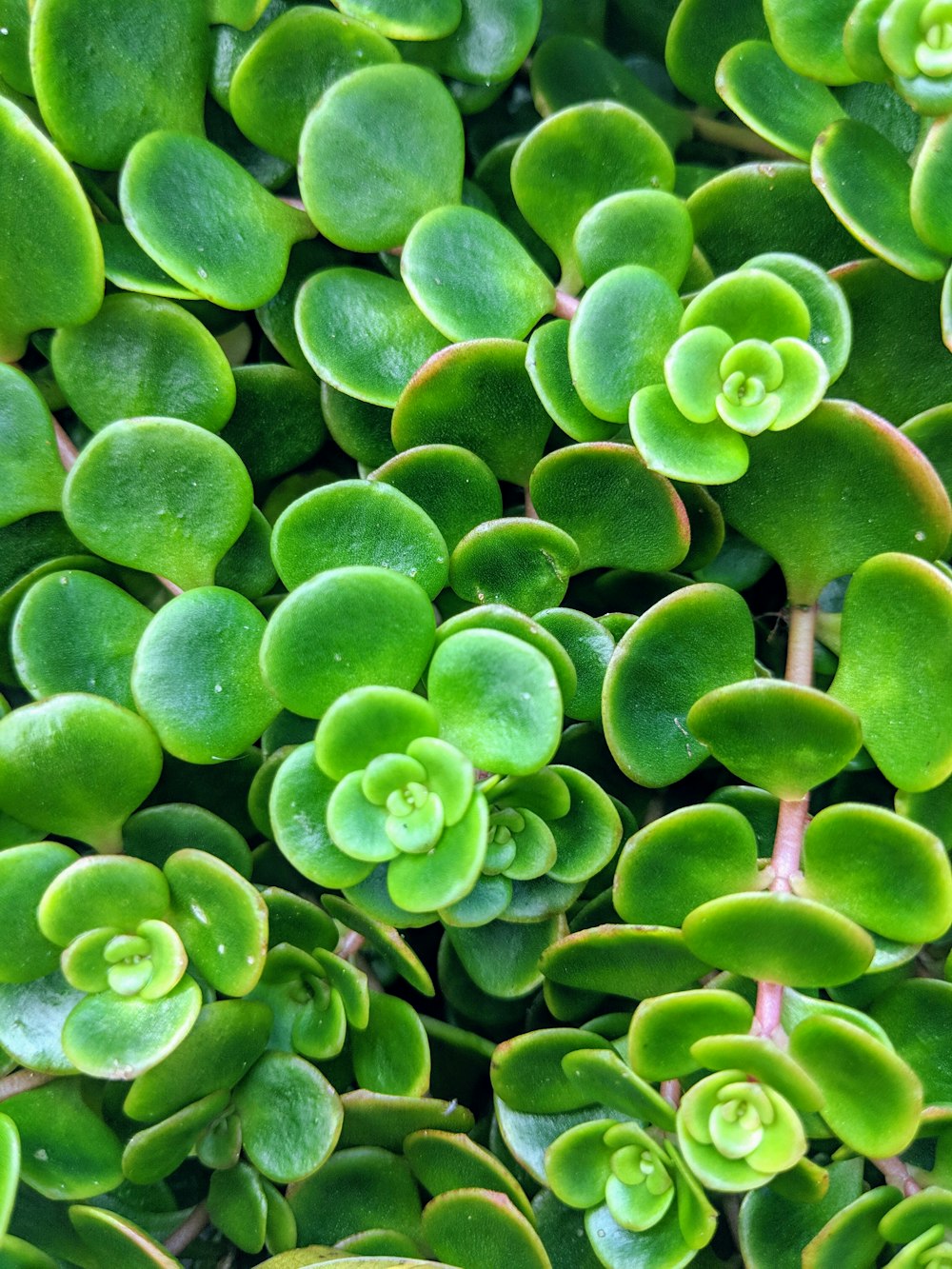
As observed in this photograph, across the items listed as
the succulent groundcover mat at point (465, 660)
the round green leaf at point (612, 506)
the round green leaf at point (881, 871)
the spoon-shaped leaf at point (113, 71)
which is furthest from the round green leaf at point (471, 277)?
the round green leaf at point (881, 871)

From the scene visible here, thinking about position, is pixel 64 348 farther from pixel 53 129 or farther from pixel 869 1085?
pixel 869 1085

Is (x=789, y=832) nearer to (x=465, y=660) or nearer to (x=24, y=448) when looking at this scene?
(x=465, y=660)

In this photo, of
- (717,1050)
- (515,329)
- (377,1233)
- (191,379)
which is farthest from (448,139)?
(377,1233)

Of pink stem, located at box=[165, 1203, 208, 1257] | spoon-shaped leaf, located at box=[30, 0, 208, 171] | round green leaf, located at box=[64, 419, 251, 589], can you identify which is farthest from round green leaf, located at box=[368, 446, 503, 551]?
pink stem, located at box=[165, 1203, 208, 1257]

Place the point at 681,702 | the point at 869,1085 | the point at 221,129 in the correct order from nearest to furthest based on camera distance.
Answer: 1. the point at 869,1085
2. the point at 681,702
3. the point at 221,129

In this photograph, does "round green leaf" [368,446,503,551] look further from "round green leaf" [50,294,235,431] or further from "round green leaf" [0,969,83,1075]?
"round green leaf" [0,969,83,1075]

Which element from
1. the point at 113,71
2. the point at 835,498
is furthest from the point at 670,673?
the point at 113,71
